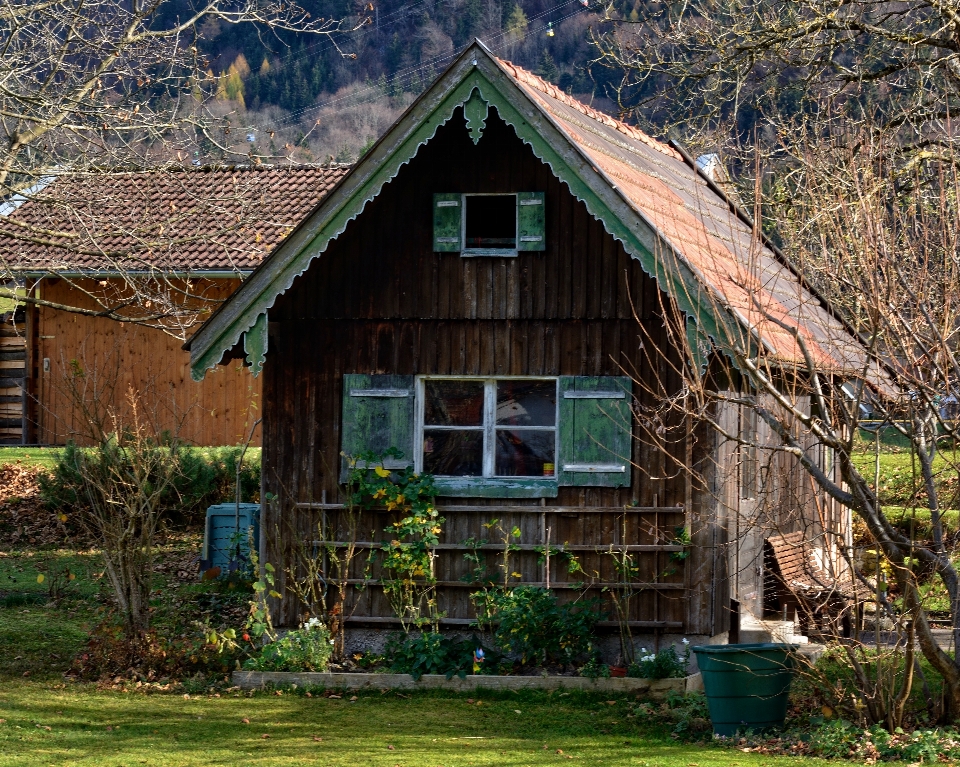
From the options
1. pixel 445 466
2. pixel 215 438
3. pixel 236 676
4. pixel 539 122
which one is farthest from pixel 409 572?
pixel 215 438

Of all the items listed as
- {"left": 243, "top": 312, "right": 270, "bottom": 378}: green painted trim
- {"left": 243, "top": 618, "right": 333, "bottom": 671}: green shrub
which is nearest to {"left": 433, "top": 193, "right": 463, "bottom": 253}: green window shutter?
{"left": 243, "top": 312, "right": 270, "bottom": 378}: green painted trim

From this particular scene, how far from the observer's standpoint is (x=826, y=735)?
363 inches

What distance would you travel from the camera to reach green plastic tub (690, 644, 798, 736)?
31.9 ft

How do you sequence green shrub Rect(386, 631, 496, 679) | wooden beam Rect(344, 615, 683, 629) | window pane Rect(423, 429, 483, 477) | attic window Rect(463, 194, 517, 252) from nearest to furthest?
green shrub Rect(386, 631, 496, 679), wooden beam Rect(344, 615, 683, 629), window pane Rect(423, 429, 483, 477), attic window Rect(463, 194, 517, 252)

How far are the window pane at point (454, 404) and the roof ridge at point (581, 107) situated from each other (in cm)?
310

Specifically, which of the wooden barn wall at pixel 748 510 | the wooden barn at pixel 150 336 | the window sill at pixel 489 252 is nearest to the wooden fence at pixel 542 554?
the wooden barn wall at pixel 748 510

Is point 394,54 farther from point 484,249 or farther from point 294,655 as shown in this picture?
point 294,655

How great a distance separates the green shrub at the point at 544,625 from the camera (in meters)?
11.7

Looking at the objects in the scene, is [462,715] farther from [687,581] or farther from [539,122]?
[539,122]

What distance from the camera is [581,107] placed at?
1483 cm

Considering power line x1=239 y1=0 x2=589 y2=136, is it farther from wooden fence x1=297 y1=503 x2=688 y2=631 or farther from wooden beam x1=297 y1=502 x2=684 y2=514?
wooden beam x1=297 y1=502 x2=684 y2=514

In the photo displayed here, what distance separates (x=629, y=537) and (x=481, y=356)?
231 centimetres

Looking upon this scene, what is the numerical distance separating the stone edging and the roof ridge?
5.69 metres

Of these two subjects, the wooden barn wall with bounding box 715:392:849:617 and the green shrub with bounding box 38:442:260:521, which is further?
the green shrub with bounding box 38:442:260:521
